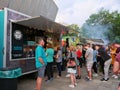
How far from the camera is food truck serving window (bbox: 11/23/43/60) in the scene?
8745mm

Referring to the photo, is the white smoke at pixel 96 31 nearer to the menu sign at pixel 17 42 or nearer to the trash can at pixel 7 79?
the menu sign at pixel 17 42

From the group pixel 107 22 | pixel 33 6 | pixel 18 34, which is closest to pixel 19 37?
pixel 18 34

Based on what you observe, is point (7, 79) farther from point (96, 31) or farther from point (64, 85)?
point (96, 31)

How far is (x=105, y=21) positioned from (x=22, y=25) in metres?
48.3

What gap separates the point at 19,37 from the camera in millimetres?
9117

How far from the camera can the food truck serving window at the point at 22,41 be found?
8745mm

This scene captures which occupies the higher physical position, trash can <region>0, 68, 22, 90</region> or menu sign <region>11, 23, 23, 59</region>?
menu sign <region>11, 23, 23, 59</region>

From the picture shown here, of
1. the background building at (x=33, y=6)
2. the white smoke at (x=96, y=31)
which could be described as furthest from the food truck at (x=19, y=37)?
the white smoke at (x=96, y=31)

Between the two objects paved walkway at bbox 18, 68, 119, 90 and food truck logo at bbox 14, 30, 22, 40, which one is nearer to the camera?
food truck logo at bbox 14, 30, 22, 40

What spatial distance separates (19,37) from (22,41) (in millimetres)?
339

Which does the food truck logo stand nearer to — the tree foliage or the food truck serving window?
the food truck serving window

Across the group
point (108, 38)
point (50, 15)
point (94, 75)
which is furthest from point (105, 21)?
point (94, 75)

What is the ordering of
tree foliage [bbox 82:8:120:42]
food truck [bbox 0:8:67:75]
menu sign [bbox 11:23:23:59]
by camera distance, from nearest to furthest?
food truck [bbox 0:8:67:75]
menu sign [bbox 11:23:23:59]
tree foliage [bbox 82:8:120:42]

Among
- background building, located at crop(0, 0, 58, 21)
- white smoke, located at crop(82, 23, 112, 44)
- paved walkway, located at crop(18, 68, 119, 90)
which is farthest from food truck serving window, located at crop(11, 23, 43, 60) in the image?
white smoke, located at crop(82, 23, 112, 44)
